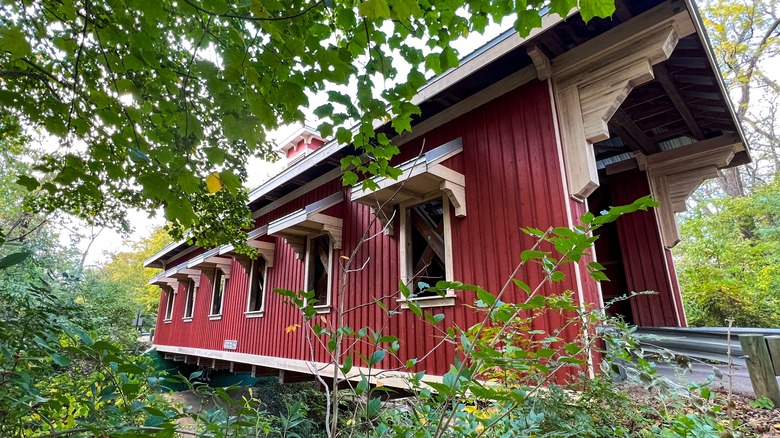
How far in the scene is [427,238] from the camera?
4.69 metres

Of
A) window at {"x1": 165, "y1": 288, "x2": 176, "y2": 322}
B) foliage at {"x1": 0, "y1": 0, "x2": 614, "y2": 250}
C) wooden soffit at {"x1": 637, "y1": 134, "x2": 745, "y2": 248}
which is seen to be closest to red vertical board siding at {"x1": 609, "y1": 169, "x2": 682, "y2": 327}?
wooden soffit at {"x1": 637, "y1": 134, "x2": 745, "y2": 248}

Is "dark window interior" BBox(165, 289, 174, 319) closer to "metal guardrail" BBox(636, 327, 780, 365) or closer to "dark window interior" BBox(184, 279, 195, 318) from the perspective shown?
"dark window interior" BBox(184, 279, 195, 318)

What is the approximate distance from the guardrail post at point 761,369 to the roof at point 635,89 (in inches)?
87.4

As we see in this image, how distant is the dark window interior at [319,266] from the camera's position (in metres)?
6.39

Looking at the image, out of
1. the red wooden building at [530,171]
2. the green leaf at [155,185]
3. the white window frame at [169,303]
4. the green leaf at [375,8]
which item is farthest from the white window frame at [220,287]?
the green leaf at [375,8]

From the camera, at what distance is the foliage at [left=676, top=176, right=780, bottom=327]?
6.12 meters

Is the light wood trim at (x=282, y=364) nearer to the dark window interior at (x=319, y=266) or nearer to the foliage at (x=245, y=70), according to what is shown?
the dark window interior at (x=319, y=266)

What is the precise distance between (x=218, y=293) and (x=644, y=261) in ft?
31.3

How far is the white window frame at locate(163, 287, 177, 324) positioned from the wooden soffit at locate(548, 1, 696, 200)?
13.9 m

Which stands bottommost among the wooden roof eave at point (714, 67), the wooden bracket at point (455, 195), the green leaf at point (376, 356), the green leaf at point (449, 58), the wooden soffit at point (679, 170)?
the green leaf at point (376, 356)

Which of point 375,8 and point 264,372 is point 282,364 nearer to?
point 264,372

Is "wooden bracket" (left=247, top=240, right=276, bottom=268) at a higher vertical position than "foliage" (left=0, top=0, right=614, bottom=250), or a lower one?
higher

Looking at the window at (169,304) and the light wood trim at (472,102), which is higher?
the light wood trim at (472,102)

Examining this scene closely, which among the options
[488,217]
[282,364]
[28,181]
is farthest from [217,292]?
[28,181]
